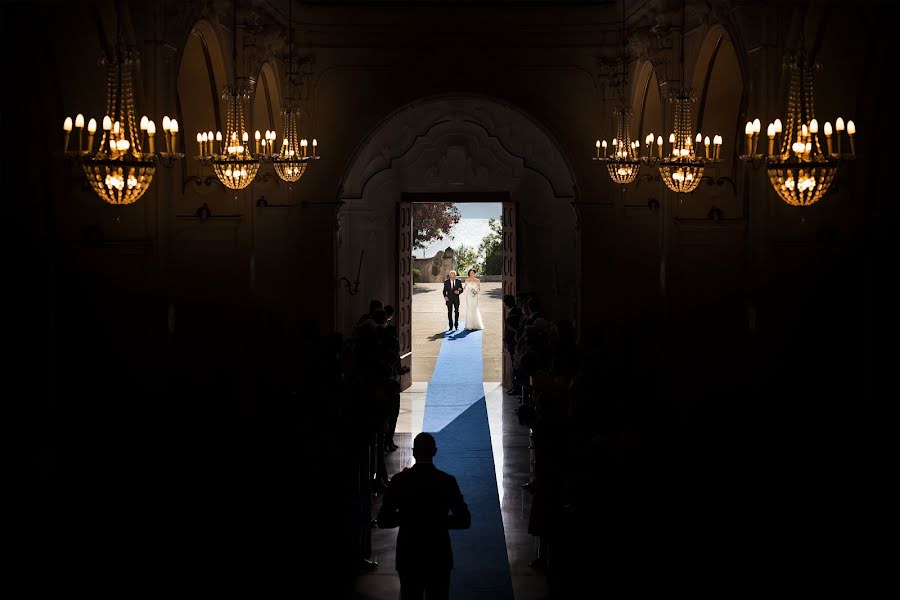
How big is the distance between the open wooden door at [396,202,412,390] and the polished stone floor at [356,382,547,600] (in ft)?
1.55

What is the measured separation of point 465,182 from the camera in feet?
58.6

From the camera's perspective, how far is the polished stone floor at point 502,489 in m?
8.33

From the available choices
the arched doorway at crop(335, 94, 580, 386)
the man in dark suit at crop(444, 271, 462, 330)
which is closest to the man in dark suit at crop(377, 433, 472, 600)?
the arched doorway at crop(335, 94, 580, 386)

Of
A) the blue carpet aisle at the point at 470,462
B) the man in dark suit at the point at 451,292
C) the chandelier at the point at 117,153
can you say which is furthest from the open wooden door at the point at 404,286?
the chandelier at the point at 117,153

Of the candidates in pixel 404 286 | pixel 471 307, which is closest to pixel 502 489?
pixel 404 286

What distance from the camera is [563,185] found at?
17094mm

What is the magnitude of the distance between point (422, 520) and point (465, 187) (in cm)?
1186

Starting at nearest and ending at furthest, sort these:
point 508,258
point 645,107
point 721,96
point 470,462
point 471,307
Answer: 1. point 470,462
2. point 721,96
3. point 645,107
4. point 508,258
5. point 471,307

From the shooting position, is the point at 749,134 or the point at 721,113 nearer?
the point at 749,134

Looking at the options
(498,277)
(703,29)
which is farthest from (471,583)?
(498,277)

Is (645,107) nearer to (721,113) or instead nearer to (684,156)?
(721,113)

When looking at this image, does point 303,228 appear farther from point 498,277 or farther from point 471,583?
point 498,277

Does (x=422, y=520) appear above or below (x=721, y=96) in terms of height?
below

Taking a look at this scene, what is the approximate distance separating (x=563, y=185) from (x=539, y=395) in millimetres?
8347
